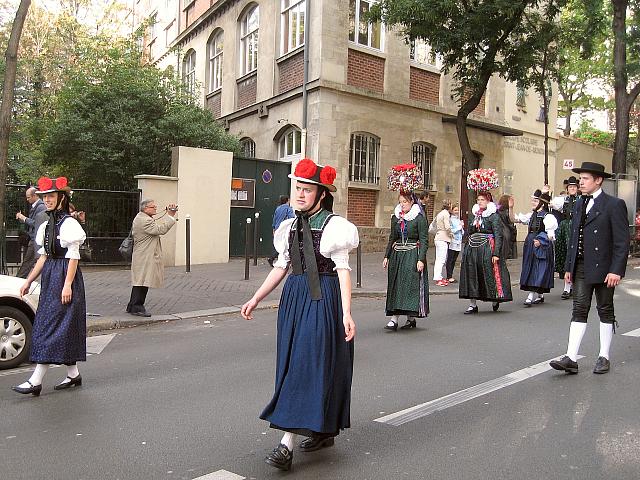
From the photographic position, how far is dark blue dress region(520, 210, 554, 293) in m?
10.8

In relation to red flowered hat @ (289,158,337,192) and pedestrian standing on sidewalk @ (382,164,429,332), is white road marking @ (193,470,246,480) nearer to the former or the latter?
red flowered hat @ (289,158,337,192)

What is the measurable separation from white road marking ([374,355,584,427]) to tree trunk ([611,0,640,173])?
16819 millimetres

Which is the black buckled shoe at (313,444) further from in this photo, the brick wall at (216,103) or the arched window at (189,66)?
the arched window at (189,66)

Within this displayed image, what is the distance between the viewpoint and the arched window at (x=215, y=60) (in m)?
25.6

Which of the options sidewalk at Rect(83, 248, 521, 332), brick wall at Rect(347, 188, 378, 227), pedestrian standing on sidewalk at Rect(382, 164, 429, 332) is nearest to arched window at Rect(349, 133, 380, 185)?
brick wall at Rect(347, 188, 378, 227)

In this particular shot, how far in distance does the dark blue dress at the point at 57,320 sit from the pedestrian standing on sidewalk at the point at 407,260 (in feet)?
13.5

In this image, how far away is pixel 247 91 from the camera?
22781mm

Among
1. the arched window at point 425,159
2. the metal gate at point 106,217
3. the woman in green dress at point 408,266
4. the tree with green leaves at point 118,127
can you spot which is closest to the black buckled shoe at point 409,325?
the woman in green dress at point 408,266

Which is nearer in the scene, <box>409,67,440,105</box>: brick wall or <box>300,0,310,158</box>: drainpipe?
<box>300,0,310,158</box>: drainpipe

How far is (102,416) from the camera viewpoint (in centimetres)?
478

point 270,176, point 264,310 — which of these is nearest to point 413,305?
point 264,310

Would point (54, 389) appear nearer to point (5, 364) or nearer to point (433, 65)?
point (5, 364)

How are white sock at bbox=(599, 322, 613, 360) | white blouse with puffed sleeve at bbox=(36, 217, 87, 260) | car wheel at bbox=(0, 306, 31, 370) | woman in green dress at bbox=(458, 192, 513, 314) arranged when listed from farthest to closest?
woman in green dress at bbox=(458, 192, 513, 314) < car wheel at bbox=(0, 306, 31, 370) < white sock at bbox=(599, 322, 613, 360) < white blouse with puffed sleeve at bbox=(36, 217, 87, 260)

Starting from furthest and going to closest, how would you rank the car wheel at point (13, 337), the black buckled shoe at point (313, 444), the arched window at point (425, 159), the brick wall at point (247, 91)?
1. the brick wall at point (247, 91)
2. the arched window at point (425, 159)
3. the car wheel at point (13, 337)
4. the black buckled shoe at point (313, 444)
